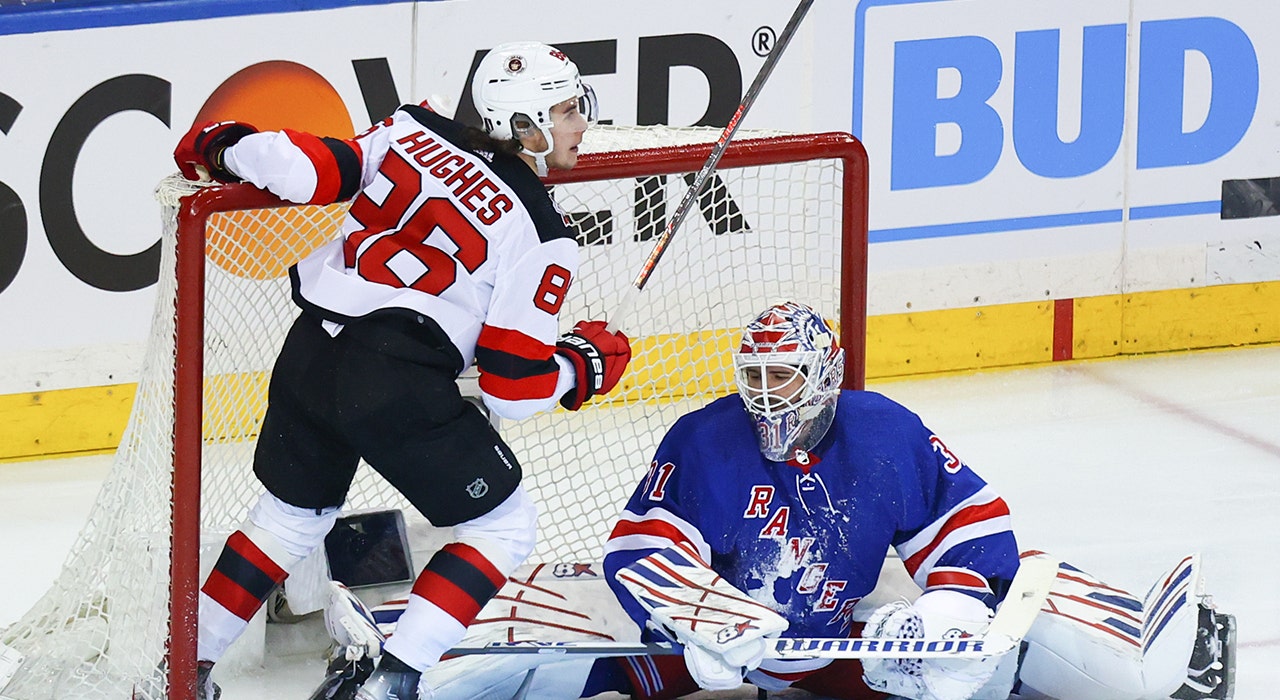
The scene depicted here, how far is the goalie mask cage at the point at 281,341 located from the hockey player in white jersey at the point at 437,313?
5.9 inches

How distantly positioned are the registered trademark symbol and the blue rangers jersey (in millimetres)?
1925

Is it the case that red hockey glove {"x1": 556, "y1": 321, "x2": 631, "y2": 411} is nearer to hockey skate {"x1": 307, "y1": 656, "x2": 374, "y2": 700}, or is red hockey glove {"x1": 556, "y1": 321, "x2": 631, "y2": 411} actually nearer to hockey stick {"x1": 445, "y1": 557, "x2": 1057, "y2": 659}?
hockey stick {"x1": 445, "y1": 557, "x2": 1057, "y2": 659}

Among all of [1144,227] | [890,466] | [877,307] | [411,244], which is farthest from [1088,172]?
[411,244]

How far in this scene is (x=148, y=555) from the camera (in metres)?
3.43

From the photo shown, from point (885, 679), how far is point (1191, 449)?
202 centimetres

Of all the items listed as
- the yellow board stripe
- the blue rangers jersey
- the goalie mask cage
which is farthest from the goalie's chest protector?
the yellow board stripe

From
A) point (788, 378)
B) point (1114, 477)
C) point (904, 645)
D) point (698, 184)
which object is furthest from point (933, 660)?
point (1114, 477)

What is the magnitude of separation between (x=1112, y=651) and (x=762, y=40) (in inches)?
87.2

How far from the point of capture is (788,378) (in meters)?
3.34

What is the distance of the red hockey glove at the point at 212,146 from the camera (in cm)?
326

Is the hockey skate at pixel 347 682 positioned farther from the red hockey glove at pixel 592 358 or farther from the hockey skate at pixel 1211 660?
the hockey skate at pixel 1211 660

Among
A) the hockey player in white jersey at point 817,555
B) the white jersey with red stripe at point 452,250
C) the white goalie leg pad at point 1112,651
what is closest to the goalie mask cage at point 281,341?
the white jersey with red stripe at point 452,250

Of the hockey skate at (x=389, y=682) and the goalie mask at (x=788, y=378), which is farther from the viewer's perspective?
the goalie mask at (x=788, y=378)

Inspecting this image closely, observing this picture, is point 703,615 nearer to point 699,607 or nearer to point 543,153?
point 699,607
